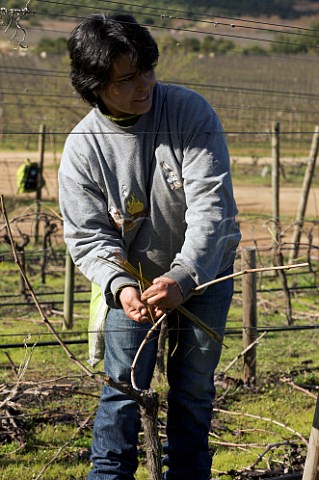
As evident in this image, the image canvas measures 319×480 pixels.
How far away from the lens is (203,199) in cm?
284

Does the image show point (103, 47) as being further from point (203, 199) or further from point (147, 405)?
point (147, 405)

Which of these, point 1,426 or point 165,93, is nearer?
point 165,93

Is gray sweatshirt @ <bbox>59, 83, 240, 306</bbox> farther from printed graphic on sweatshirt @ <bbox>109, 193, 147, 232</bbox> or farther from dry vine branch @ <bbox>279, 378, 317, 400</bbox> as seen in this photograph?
dry vine branch @ <bbox>279, 378, 317, 400</bbox>

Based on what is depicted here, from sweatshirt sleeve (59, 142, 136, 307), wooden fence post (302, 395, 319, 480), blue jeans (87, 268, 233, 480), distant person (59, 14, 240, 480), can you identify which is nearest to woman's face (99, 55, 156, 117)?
distant person (59, 14, 240, 480)

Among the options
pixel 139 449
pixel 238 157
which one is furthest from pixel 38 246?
pixel 238 157

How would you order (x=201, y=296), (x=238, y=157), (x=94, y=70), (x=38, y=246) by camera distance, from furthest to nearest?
(x=238, y=157) < (x=38, y=246) < (x=201, y=296) < (x=94, y=70)

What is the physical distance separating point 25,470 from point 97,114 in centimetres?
190

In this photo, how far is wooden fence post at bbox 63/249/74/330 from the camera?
6.84 metres

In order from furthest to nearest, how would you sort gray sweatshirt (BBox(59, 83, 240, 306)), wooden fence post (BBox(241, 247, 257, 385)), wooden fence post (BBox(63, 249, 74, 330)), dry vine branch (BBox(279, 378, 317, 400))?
wooden fence post (BBox(63, 249, 74, 330)), wooden fence post (BBox(241, 247, 257, 385)), dry vine branch (BBox(279, 378, 317, 400)), gray sweatshirt (BBox(59, 83, 240, 306))

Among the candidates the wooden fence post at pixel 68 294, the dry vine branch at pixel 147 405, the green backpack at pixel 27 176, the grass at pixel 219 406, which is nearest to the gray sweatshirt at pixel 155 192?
the dry vine branch at pixel 147 405

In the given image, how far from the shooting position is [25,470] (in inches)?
160

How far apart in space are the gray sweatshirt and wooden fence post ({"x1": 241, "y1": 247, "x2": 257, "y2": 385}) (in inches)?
Answer: 92.9

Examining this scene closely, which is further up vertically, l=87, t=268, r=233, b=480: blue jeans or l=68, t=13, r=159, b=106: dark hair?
l=68, t=13, r=159, b=106: dark hair

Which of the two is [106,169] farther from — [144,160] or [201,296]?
[201,296]
